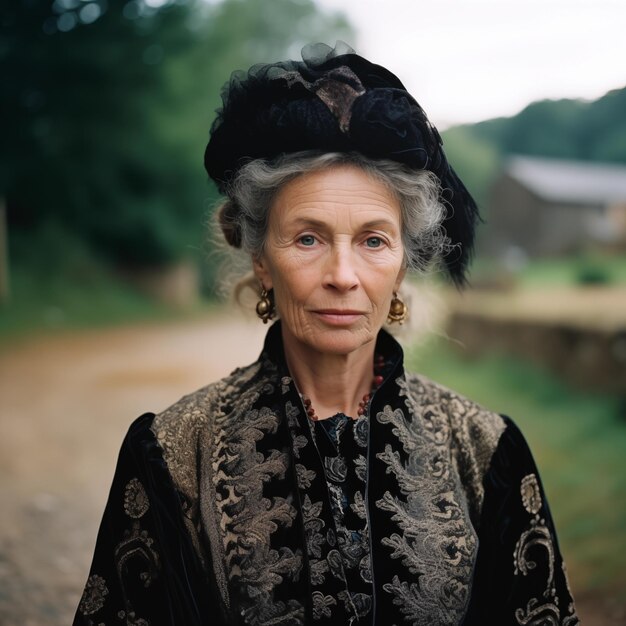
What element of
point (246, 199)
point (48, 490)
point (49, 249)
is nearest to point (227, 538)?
point (246, 199)

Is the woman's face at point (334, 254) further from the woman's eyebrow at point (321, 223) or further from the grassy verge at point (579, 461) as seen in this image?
the grassy verge at point (579, 461)

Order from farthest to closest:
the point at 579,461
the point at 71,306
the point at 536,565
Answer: the point at 71,306, the point at 579,461, the point at 536,565

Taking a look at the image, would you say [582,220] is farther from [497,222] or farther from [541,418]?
[541,418]

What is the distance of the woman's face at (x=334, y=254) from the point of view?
1.73 meters

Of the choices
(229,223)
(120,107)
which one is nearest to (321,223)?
(229,223)

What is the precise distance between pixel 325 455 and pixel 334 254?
1.74 ft

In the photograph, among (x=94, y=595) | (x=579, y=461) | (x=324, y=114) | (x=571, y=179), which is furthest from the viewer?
(x=571, y=179)

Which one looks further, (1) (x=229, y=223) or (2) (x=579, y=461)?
(2) (x=579, y=461)

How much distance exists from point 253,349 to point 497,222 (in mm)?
6495

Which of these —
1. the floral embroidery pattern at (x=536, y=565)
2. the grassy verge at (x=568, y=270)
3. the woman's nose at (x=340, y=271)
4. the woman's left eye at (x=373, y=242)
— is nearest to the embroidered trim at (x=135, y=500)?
the woman's nose at (x=340, y=271)

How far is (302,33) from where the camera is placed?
17.4 metres

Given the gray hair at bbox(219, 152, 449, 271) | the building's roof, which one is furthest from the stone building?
the gray hair at bbox(219, 152, 449, 271)

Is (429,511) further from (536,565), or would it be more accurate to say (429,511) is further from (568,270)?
(568,270)

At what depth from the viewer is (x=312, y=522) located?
5.71 feet
